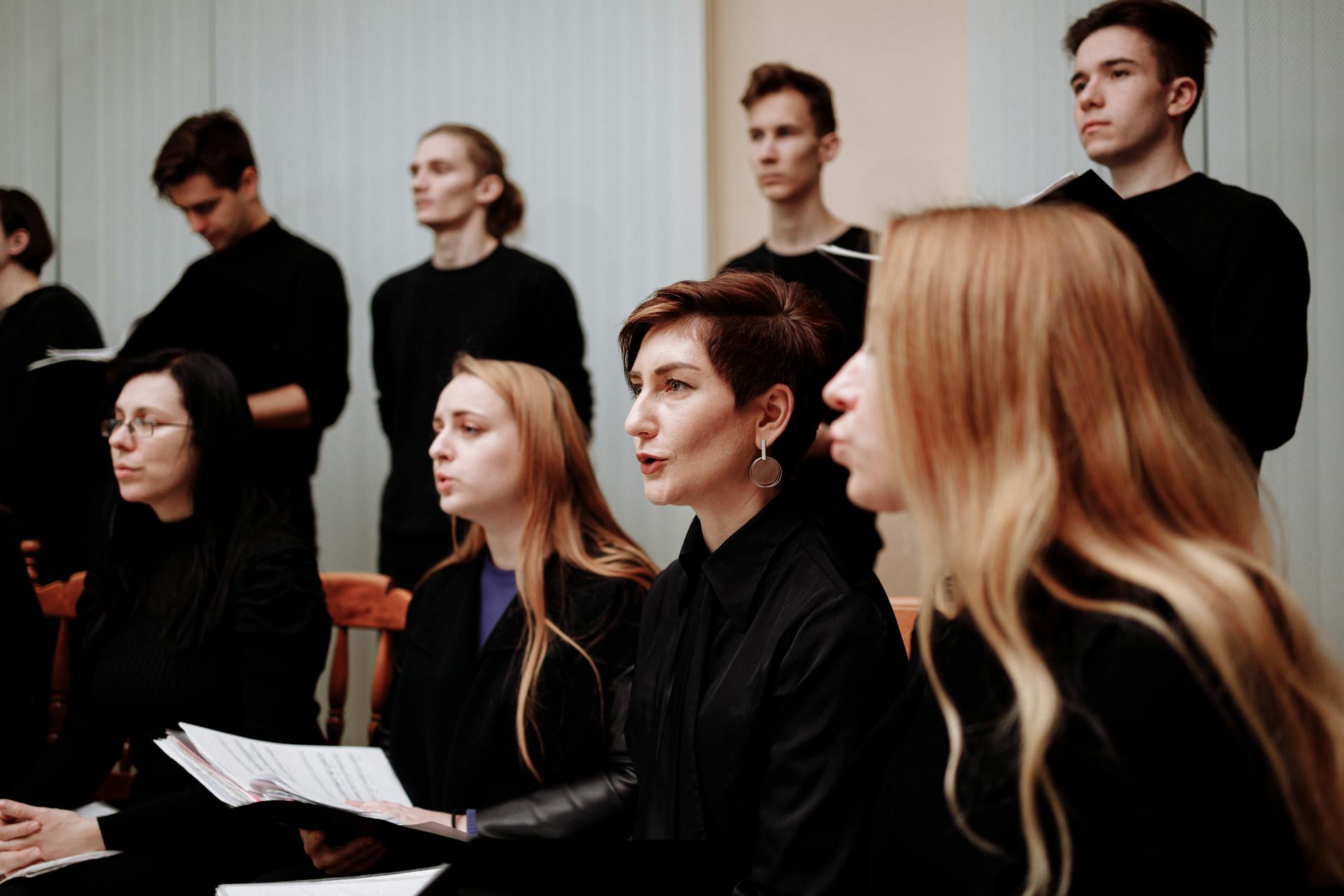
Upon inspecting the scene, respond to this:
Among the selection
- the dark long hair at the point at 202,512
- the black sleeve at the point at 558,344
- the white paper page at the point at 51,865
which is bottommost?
the white paper page at the point at 51,865

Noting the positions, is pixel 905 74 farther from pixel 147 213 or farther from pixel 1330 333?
pixel 147 213

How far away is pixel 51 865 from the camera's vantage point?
1.83 metres

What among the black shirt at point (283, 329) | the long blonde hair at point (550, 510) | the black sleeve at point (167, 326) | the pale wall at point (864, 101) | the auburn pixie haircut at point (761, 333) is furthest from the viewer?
the pale wall at point (864, 101)

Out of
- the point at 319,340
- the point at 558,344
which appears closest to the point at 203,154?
the point at 319,340

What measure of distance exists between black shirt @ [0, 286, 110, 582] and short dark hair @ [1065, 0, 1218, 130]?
2.64m

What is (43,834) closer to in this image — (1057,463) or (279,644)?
(279,644)

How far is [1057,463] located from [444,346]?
2498 mm

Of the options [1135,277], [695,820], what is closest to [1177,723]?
[1135,277]

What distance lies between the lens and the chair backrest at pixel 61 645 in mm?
2721

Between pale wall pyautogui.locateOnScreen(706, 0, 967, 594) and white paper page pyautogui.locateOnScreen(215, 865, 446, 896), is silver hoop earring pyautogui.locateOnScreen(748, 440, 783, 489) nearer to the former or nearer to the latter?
white paper page pyautogui.locateOnScreen(215, 865, 446, 896)

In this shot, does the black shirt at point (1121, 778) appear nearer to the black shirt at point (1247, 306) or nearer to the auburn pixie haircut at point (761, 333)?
the auburn pixie haircut at point (761, 333)

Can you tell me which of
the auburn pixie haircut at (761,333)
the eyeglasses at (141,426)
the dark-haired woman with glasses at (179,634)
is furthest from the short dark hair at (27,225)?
the auburn pixie haircut at (761,333)

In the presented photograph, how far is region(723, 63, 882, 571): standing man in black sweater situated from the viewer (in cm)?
283

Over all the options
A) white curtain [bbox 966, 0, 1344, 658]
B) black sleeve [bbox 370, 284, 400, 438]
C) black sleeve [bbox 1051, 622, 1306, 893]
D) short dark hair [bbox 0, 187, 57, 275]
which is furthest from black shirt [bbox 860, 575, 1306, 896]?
short dark hair [bbox 0, 187, 57, 275]
